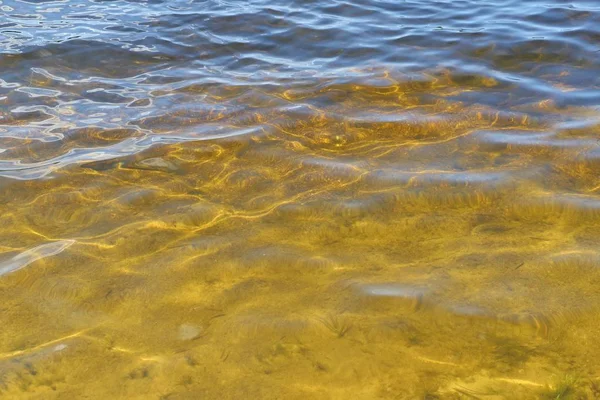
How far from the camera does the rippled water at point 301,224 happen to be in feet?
7.61

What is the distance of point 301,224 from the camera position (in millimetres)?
3396

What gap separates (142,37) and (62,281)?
5366 mm

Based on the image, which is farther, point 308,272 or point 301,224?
point 301,224

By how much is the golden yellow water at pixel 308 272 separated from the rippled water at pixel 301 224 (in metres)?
0.01

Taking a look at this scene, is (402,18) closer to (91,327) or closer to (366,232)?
(366,232)

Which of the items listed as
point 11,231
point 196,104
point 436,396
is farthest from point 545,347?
point 196,104

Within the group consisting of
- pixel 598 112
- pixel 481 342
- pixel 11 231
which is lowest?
pixel 11 231

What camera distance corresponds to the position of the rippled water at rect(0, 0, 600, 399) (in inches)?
91.3

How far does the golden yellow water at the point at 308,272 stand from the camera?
7.45 feet

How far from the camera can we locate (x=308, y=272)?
9.64 feet

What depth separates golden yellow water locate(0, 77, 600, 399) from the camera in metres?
2.27

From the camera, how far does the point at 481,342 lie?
238 cm

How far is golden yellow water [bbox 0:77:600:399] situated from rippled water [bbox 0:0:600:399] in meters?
0.01

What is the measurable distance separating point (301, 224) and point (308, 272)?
51 centimetres
